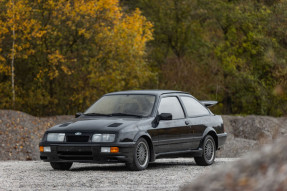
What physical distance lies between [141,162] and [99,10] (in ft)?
58.3

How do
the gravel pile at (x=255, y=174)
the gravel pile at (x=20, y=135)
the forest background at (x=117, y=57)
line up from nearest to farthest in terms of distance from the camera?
the gravel pile at (x=255, y=174), the gravel pile at (x=20, y=135), the forest background at (x=117, y=57)

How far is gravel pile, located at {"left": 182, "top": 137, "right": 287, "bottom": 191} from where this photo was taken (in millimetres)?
3844

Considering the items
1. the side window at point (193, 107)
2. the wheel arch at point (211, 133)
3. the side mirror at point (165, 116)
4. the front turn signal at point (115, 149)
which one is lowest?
the front turn signal at point (115, 149)

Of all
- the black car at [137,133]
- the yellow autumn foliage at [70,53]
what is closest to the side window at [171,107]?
the black car at [137,133]

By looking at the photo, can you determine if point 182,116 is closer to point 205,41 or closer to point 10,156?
point 10,156

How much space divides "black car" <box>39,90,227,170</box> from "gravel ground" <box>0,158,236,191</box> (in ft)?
1.02

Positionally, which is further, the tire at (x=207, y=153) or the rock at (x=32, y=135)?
the rock at (x=32, y=135)

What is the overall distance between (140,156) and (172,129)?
123cm

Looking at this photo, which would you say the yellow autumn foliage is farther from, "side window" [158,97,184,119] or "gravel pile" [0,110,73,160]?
"side window" [158,97,184,119]

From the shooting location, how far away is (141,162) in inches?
471

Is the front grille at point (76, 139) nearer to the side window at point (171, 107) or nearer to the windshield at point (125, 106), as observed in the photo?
the windshield at point (125, 106)

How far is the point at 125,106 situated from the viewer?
1284cm

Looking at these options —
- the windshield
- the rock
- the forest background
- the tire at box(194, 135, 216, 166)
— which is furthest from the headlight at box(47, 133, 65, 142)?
the forest background

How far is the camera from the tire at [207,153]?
13594mm
